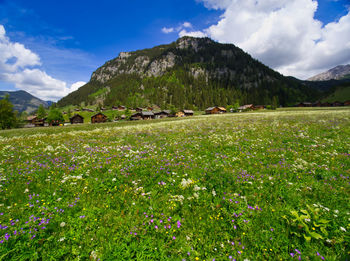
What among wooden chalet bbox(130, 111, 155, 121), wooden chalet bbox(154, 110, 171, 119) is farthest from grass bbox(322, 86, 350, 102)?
wooden chalet bbox(130, 111, 155, 121)

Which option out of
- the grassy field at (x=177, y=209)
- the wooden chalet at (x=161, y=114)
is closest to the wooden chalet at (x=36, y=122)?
the wooden chalet at (x=161, y=114)

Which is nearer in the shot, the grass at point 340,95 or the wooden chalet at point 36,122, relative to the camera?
the wooden chalet at point 36,122

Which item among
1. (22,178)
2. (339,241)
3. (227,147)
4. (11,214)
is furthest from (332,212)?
(22,178)

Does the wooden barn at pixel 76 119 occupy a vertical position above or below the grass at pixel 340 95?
below

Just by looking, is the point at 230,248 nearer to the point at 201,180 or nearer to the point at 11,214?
the point at 201,180

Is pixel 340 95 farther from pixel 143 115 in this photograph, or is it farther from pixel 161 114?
pixel 143 115

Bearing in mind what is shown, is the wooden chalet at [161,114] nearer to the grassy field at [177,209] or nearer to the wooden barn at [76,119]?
the wooden barn at [76,119]

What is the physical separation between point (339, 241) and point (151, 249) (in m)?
4.38

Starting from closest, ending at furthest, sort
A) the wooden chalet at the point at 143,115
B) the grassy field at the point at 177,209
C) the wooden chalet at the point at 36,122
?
the grassy field at the point at 177,209, the wooden chalet at the point at 143,115, the wooden chalet at the point at 36,122

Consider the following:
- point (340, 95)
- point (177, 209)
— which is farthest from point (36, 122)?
point (340, 95)

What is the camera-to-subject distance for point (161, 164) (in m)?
7.36

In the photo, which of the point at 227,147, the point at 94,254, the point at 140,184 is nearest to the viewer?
the point at 94,254

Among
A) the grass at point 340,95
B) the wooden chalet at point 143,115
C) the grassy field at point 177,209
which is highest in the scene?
the grass at point 340,95

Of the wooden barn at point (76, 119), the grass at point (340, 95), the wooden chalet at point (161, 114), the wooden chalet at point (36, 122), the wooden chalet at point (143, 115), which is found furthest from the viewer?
the wooden chalet at point (161, 114)
